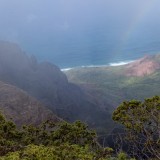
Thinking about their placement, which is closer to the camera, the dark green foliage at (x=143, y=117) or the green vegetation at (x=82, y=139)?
the green vegetation at (x=82, y=139)

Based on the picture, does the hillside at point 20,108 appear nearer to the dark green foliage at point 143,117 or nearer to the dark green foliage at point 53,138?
the dark green foliage at point 53,138

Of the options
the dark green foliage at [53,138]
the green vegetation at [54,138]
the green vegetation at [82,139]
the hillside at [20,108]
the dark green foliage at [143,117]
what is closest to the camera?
the green vegetation at [82,139]

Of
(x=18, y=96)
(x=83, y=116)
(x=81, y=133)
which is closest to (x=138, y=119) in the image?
(x=81, y=133)

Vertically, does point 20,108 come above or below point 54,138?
above

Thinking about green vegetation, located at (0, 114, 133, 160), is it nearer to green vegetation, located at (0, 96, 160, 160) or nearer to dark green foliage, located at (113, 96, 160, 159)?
green vegetation, located at (0, 96, 160, 160)

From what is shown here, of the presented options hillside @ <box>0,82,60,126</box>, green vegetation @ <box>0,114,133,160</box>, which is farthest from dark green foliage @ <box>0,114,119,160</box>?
hillside @ <box>0,82,60,126</box>

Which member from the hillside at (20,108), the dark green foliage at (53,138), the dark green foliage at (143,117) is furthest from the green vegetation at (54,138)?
the hillside at (20,108)

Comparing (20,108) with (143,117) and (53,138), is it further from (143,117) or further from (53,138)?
(143,117)

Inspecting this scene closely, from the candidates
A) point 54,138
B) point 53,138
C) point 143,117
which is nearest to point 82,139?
point 54,138

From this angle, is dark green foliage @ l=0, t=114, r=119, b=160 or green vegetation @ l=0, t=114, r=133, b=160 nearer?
green vegetation @ l=0, t=114, r=133, b=160
